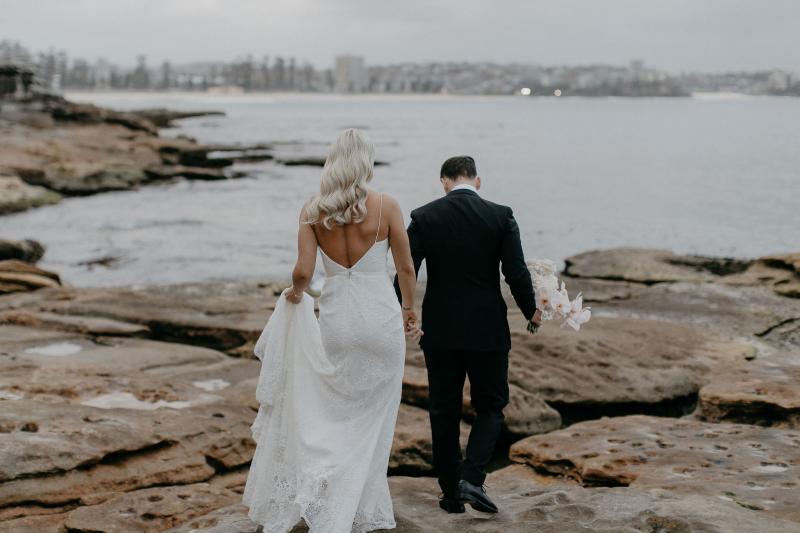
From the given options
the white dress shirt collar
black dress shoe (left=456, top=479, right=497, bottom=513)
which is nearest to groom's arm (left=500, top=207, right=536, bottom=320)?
the white dress shirt collar

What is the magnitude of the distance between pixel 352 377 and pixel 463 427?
387cm

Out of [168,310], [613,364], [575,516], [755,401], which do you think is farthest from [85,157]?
[575,516]

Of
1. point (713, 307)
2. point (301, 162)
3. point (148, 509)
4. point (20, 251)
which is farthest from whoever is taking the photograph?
point (301, 162)

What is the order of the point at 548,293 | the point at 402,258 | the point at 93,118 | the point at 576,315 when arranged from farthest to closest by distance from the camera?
the point at 93,118, the point at 576,315, the point at 548,293, the point at 402,258

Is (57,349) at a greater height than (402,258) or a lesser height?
lesser

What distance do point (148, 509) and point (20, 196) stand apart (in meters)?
28.8

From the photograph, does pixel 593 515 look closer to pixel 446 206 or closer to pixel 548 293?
pixel 548 293

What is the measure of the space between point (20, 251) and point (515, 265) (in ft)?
58.1

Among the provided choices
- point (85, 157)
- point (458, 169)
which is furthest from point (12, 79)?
point (458, 169)

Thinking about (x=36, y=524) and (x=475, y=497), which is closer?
(x=475, y=497)

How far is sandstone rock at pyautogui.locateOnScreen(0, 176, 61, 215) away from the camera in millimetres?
31281

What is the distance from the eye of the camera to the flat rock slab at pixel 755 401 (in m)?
8.14

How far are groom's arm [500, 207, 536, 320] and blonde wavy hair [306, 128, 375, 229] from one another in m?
0.94

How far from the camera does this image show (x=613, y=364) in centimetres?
1014
